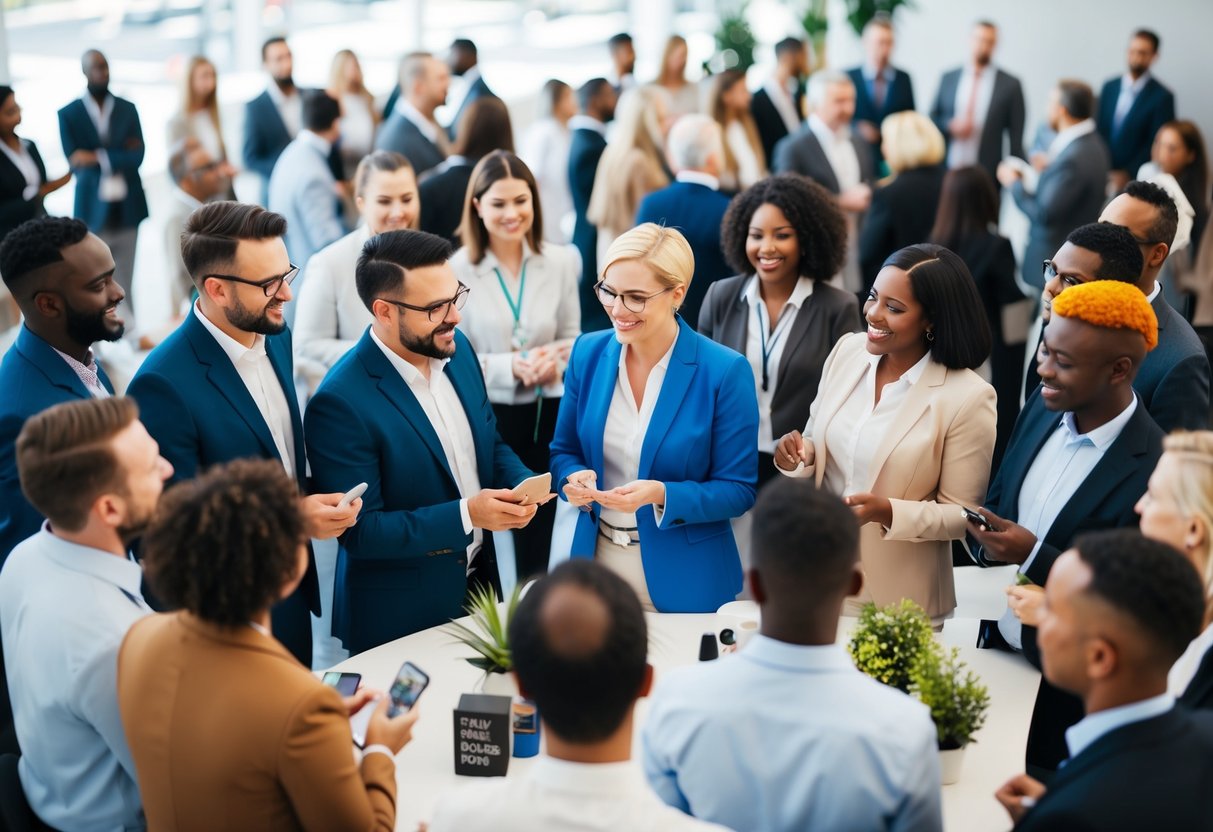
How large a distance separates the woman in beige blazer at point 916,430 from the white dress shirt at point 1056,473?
20 centimetres

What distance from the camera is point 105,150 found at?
24.6 feet

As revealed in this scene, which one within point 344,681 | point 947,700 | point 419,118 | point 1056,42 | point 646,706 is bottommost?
point 646,706

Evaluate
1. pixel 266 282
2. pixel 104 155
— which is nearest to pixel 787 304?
pixel 266 282

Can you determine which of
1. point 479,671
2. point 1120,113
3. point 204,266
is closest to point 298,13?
point 1120,113

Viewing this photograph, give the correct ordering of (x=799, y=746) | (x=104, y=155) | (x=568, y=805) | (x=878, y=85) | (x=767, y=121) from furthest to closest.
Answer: (x=878, y=85)
(x=767, y=121)
(x=104, y=155)
(x=799, y=746)
(x=568, y=805)

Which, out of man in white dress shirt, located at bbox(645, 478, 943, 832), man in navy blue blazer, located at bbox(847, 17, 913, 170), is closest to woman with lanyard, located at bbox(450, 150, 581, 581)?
man in white dress shirt, located at bbox(645, 478, 943, 832)

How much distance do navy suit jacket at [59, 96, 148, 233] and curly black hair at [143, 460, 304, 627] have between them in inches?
243

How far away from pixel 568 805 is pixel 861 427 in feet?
6.18

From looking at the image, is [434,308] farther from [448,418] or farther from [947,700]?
[947,700]

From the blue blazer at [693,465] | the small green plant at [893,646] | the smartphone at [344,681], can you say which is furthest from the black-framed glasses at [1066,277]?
the smartphone at [344,681]

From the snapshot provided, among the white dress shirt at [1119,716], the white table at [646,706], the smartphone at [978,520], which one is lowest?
the white table at [646,706]

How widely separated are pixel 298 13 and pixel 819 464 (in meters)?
10.6

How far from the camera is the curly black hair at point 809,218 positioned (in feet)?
13.4

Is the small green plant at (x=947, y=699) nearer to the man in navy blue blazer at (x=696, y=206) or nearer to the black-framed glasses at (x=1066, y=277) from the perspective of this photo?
the black-framed glasses at (x=1066, y=277)
